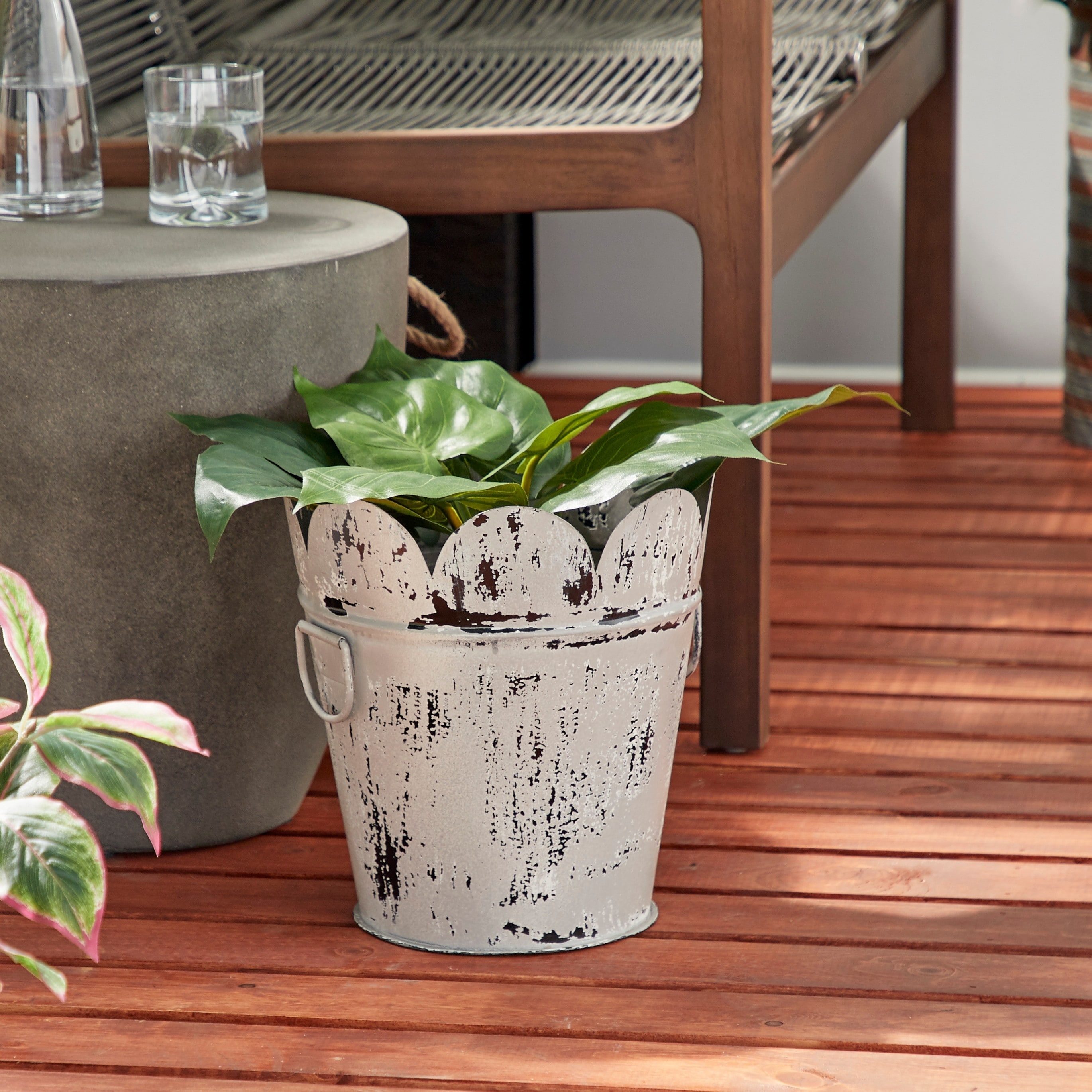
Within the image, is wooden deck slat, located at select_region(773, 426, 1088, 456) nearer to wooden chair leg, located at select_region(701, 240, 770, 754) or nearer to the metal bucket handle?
wooden chair leg, located at select_region(701, 240, 770, 754)

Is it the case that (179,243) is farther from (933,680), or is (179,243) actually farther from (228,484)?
(933,680)

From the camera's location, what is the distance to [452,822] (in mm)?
1086

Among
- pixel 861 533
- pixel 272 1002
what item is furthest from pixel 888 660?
pixel 272 1002

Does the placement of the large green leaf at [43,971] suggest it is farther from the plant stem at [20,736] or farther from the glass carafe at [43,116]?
the glass carafe at [43,116]

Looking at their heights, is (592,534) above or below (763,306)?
below

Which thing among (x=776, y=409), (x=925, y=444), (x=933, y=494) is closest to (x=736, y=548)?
(x=776, y=409)

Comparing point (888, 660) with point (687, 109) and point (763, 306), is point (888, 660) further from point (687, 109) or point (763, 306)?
point (687, 109)

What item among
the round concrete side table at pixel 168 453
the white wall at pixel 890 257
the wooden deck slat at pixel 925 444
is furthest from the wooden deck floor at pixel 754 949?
the white wall at pixel 890 257

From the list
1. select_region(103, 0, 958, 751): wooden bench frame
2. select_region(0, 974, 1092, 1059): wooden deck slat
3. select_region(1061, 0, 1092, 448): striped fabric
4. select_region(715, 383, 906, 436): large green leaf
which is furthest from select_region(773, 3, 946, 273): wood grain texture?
select_region(0, 974, 1092, 1059): wooden deck slat

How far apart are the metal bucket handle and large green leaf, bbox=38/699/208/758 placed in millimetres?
481

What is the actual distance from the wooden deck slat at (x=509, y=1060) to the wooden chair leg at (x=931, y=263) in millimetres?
1485

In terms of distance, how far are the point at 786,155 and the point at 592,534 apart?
2.07 ft

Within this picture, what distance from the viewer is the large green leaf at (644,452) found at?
1.02m

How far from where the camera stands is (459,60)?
1800 mm
